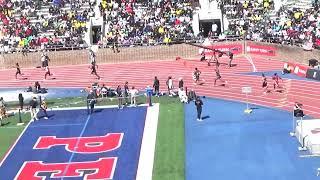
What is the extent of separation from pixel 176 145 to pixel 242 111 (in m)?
5.85

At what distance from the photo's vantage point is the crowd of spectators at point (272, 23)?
42.6m

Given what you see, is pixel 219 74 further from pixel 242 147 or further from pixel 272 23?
pixel 242 147

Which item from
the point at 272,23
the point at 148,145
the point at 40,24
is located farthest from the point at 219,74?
the point at 40,24

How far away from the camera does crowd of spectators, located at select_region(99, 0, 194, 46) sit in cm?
4594

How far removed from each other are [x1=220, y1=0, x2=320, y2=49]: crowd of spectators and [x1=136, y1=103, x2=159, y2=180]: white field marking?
43.4 feet

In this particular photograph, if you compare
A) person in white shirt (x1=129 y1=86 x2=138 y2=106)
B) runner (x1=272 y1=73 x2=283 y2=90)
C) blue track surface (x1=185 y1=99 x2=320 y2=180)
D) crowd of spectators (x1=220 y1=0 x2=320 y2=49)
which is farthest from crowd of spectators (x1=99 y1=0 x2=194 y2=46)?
blue track surface (x1=185 y1=99 x2=320 y2=180)

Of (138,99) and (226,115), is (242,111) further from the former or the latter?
(138,99)

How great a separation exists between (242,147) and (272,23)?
22.0 metres

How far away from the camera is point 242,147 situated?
26.0 m

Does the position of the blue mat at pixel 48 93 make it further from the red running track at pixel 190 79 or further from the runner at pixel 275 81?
the runner at pixel 275 81

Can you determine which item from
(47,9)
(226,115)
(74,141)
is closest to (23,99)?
(74,141)

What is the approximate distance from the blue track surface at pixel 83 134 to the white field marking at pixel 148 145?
0.71 ft

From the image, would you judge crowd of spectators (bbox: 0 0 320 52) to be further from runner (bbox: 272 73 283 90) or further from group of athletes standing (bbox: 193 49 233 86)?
runner (bbox: 272 73 283 90)

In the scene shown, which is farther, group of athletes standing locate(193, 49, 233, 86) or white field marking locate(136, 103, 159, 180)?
group of athletes standing locate(193, 49, 233, 86)
